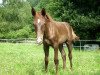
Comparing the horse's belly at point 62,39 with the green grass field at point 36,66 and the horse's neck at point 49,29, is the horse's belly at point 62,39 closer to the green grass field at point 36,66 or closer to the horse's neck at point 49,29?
the horse's neck at point 49,29

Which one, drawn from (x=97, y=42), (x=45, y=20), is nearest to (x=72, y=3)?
(x=97, y=42)

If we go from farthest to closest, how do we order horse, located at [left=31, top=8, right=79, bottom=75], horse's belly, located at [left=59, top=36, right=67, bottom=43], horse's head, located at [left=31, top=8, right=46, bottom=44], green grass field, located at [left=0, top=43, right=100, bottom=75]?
1. horse's belly, located at [left=59, top=36, right=67, bottom=43]
2. green grass field, located at [left=0, top=43, right=100, bottom=75]
3. horse, located at [left=31, top=8, right=79, bottom=75]
4. horse's head, located at [left=31, top=8, right=46, bottom=44]

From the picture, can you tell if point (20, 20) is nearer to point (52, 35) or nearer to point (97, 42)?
point (97, 42)

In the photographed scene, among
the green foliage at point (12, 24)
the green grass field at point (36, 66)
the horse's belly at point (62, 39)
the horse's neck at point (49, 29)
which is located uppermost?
the horse's neck at point (49, 29)

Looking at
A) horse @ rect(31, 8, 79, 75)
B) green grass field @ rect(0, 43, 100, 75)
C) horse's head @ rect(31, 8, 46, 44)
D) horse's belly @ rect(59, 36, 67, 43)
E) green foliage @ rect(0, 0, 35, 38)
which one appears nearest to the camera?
horse's head @ rect(31, 8, 46, 44)

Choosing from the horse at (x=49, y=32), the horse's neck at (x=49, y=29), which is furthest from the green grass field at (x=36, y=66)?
the horse's neck at (x=49, y=29)

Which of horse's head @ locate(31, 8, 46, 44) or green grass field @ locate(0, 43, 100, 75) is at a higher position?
horse's head @ locate(31, 8, 46, 44)

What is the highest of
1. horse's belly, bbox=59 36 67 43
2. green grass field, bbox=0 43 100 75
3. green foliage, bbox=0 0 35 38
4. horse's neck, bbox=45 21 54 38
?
horse's neck, bbox=45 21 54 38

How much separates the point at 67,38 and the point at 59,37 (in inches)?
43.9

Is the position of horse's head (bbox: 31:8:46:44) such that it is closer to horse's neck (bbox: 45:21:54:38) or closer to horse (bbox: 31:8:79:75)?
horse (bbox: 31:8:79:75)

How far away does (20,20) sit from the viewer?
244 ft

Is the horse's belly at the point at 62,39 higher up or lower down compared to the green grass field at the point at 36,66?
higher up

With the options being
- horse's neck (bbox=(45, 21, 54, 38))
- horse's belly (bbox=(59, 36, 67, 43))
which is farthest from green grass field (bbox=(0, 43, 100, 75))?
horse's neck (bbox=(45, 21, 54, 38))

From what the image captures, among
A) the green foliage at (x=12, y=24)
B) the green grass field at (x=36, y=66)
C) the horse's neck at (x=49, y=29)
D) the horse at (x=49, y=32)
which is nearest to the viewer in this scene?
the horse at (x=49, y=32)
